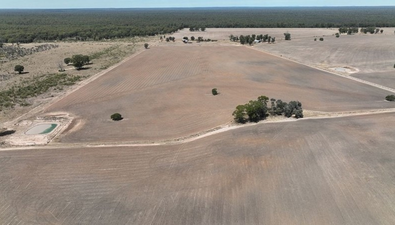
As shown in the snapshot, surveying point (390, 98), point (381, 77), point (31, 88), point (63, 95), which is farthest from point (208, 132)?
point (381, 77)

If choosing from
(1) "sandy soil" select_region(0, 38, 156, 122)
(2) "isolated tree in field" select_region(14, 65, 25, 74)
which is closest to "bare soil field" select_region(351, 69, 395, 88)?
(1) "sandy soil" select_region(0, 38, 156, 122)

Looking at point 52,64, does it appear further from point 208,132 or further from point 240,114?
point 240,114

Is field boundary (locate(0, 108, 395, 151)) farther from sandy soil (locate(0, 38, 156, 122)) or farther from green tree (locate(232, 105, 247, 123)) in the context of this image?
sandy soil (locate(0, 38, 156, 122))

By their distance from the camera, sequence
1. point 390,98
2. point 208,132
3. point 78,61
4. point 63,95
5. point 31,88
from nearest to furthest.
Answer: point 208,132 → point 390,98 → point 63,95 → point 31,88 → point 78,61

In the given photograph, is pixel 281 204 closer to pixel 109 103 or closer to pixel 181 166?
pixel 181 166

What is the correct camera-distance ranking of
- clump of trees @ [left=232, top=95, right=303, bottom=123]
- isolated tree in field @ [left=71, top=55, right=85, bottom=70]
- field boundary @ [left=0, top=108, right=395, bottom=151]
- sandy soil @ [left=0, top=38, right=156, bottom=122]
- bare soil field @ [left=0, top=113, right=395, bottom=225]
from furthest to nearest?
isolated tree in field @ [left=71, top=55, right=85, bottom=70] < sandy soil @ [left=0, top=38, right=156, bottom=122] < clump of trees @ [left=232, top=95, right=303, bottom=123] < field boundary @ [left=0, top=108, right=395, bottom=151] < bare soil field @ [left=0, top=113, right=395, bottom=225]

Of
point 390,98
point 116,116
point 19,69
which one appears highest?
point 390,98

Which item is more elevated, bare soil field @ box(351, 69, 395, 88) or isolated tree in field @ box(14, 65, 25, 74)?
bare soil field @ box(351, 69, 395, 88)

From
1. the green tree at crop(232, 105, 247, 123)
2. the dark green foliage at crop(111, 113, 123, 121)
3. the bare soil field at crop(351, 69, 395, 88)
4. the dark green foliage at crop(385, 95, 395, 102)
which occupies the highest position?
the bare soil field at crop(351, 69, 395, 88)
